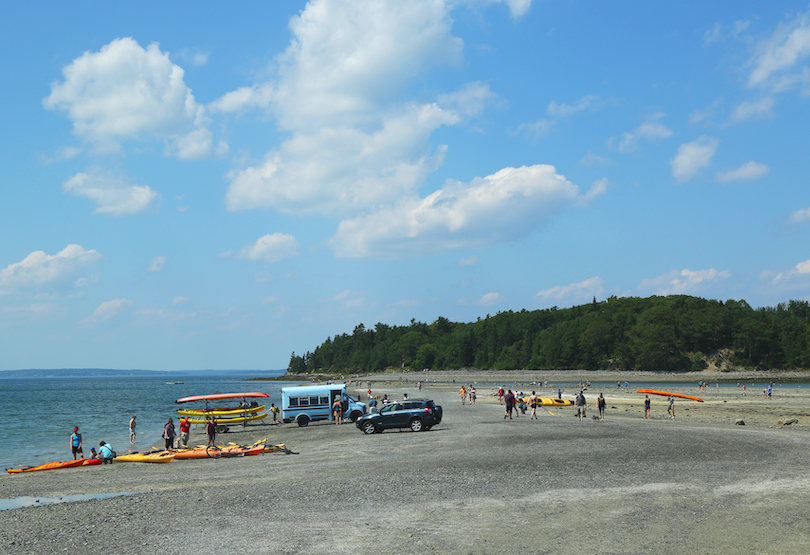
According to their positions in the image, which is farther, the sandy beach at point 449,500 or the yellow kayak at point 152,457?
the yellow kayak at point 152,457

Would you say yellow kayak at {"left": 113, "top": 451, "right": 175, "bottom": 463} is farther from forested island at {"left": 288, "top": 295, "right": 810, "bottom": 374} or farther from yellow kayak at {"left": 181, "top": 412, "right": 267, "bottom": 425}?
forested island at {"left": 288, "top": 295, "right": 810, "bottom": 374}

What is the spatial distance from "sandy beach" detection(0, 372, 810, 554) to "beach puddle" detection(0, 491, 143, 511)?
0.61 meters

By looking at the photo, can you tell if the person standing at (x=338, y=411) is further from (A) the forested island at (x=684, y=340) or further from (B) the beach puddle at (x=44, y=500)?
(A) the forested island at (x=684, y=340)

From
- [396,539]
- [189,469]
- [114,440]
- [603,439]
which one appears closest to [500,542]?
[396,539]

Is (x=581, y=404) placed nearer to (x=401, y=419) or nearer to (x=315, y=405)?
(x=401, y=419)

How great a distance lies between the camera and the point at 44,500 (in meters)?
16.8

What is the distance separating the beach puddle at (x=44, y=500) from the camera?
1631cm

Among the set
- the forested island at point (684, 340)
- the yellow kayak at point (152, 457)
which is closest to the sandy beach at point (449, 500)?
the yellow kayak at point (152, 457)

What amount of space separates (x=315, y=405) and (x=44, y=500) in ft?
81.3

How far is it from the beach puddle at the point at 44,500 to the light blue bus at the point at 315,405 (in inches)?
928

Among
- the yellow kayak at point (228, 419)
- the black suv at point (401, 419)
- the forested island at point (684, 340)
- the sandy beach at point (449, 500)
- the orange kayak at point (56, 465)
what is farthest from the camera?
the forested island at point (684, 340)

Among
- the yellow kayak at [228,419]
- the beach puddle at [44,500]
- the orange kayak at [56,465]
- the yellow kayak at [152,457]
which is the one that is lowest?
the yellow kayak at [228,419]

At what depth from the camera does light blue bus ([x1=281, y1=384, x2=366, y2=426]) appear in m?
40.6

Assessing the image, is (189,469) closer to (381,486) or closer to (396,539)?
(381,486)
